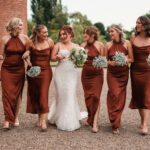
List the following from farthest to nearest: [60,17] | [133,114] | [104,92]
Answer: [60,17]
[104,92]
[133,114]

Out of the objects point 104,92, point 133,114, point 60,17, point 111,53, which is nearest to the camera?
point 111,53

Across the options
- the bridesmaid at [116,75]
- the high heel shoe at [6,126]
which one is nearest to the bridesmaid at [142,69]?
the bridesmaid at [116,75]

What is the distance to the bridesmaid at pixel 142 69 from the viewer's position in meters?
9.56

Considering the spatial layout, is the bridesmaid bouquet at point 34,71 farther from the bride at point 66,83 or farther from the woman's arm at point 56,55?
the bride at point 66,83

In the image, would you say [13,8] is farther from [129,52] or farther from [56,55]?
[129,52]

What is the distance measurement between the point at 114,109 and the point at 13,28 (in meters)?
2.65

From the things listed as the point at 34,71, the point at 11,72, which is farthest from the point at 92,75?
the point at 11,72

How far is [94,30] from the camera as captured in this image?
999 centimetres

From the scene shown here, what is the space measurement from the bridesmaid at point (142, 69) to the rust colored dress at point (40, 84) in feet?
5.81

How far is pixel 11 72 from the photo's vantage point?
9.90 meters

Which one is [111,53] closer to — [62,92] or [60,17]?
[62,92]

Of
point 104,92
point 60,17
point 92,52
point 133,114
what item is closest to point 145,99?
point 92,52

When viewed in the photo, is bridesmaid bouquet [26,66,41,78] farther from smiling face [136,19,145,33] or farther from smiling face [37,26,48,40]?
smiling face [136,19,145,33]

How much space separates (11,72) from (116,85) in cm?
218
